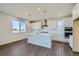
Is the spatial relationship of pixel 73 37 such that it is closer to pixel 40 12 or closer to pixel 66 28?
pixel 66 28

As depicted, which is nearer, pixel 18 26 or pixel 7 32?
pixel 18 26

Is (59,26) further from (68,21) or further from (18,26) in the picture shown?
(18,26)

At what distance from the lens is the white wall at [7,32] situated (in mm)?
4220

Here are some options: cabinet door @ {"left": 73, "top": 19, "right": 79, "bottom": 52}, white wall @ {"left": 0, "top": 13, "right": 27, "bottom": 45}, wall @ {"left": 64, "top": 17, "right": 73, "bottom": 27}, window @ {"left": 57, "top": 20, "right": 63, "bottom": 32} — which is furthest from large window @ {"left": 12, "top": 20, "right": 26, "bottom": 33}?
cabinet door @ {"left": 73, "top": 19, "right": 79, "bottom": 52}

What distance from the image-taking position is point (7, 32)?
447cm

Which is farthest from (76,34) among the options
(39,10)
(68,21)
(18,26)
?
(18,26)

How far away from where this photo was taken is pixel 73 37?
3.93 metres

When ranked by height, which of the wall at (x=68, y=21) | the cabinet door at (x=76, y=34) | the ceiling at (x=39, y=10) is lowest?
the cabinet door at (x=76, y=34)

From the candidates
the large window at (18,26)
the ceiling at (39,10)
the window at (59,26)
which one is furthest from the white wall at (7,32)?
the window at (59,26)

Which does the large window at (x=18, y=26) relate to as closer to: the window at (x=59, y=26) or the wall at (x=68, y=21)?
the window at (x=59, y=26)

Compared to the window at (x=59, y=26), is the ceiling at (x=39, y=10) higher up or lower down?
higher up

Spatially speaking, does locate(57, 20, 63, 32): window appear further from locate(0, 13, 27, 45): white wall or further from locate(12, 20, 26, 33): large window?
locate(0, 13, 27, 45): white wall

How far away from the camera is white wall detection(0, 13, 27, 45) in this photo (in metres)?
4.22

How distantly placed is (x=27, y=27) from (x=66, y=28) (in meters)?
1.50
